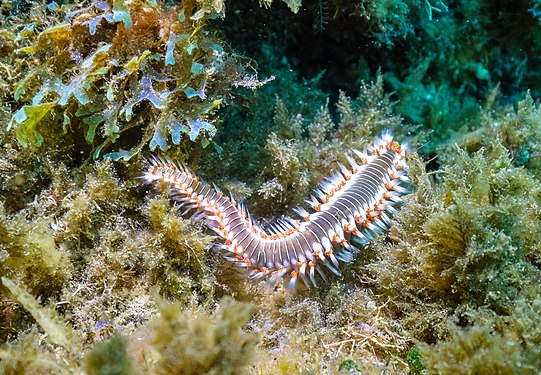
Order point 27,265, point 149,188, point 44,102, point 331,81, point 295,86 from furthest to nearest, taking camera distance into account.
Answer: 1. point 331,81
2. point 295,86
3. point 149,188
4. point 44,102
5. point 27,265

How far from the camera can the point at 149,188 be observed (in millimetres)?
4676

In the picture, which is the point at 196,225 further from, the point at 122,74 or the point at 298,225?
the point at 122,74

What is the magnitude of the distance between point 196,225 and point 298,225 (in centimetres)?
108

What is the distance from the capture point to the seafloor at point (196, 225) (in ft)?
11.0

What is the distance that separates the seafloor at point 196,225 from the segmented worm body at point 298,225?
0.67 feet

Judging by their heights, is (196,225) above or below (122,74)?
below

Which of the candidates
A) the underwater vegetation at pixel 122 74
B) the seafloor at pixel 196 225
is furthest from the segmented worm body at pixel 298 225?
the underwater vegetation at pixel 122 74

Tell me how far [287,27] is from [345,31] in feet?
2.79

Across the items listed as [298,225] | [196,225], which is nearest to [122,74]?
[196,225]

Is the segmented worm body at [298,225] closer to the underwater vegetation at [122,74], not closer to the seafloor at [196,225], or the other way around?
the seafloor at [196,225]

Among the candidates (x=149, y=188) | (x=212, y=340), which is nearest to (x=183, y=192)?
(x=149, y=188)

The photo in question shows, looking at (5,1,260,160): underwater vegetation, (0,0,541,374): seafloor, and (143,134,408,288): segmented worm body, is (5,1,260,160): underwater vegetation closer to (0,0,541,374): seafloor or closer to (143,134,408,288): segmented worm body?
(0,0,541,374): seafloor

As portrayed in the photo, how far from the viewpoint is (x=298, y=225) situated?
Result: 4648mm

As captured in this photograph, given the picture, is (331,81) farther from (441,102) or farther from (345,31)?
(441,102)
